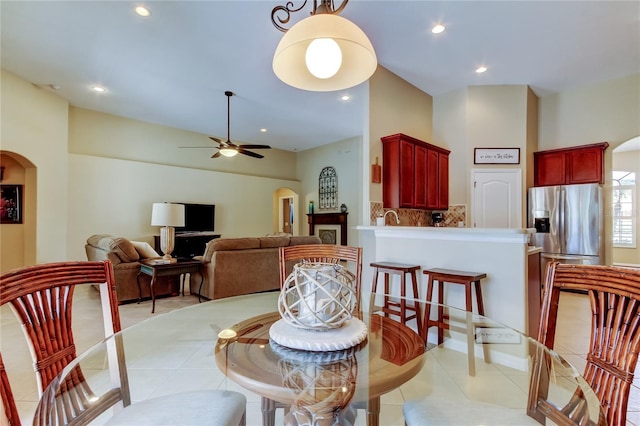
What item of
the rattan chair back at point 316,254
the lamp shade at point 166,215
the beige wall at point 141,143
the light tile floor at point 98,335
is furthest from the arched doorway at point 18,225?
the rattan chair back at point 316,254

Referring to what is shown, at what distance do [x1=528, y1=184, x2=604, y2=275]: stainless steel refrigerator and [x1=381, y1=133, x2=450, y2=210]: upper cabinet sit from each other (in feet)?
5.70

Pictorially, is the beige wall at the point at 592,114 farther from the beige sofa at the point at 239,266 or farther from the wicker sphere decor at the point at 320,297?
the wicker sphere decor at the point at 320,297

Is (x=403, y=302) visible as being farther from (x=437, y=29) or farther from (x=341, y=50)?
(x=437, y=29)

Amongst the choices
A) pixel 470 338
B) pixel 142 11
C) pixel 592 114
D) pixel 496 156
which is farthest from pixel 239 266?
pixel 592 114

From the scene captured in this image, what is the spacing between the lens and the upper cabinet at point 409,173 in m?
3.83

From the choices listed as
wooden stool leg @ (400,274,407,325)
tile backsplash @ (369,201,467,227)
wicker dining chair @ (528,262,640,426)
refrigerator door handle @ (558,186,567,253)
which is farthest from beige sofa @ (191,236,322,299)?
refrigerator door handle @ (558,186,567,253)

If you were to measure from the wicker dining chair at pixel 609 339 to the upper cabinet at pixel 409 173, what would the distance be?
9.13 feet

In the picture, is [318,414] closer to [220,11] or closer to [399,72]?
[220,11]

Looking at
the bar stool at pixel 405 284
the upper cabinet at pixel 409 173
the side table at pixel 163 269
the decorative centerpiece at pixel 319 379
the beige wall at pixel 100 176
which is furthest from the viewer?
the beige wall at pixel 100 176

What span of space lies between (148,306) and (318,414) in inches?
145

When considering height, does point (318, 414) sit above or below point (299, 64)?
below

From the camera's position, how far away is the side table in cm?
368

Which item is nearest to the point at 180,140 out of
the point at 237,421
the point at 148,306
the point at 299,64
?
the point at 148,306

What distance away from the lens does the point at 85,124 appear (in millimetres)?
5793
